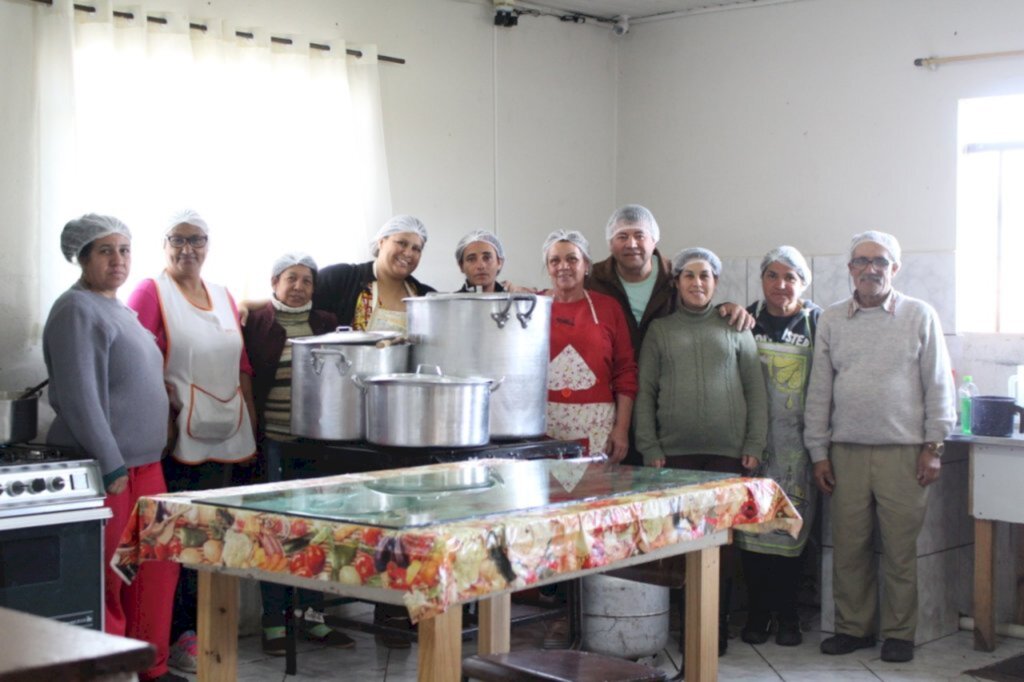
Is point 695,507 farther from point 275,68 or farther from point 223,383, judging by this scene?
point 275,68

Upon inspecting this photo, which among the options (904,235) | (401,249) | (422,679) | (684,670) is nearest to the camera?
(422,679)

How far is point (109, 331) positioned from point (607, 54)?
3272 mm

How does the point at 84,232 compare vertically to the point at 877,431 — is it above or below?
above

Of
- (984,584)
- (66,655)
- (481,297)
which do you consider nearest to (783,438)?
(984,584)

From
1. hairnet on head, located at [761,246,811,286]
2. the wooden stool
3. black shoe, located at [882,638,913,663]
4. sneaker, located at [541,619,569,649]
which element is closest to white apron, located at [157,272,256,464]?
sneaker, located at [541,619,569,649]

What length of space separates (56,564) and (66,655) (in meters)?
2.33

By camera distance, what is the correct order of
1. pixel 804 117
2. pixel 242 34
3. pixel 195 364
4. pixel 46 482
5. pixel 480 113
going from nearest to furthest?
pixel 46 482 < pixel 195 364 < pixel 242 34 < pixel 804 117 < pixel 480 113

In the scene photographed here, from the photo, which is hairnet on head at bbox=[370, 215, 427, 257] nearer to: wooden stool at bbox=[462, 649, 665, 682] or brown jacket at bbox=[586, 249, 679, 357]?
brown jacket at bbox=[586, 249, 679, 357]

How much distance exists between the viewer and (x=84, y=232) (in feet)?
12.3

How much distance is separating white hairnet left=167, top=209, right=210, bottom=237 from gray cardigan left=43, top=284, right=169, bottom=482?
0.40 m

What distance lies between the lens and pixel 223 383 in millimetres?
4152

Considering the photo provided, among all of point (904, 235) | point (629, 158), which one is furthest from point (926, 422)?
point (629, 158)

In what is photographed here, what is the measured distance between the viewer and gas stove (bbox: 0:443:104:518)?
338 centimetres

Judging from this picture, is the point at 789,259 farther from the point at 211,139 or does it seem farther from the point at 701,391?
the point at 211,139
